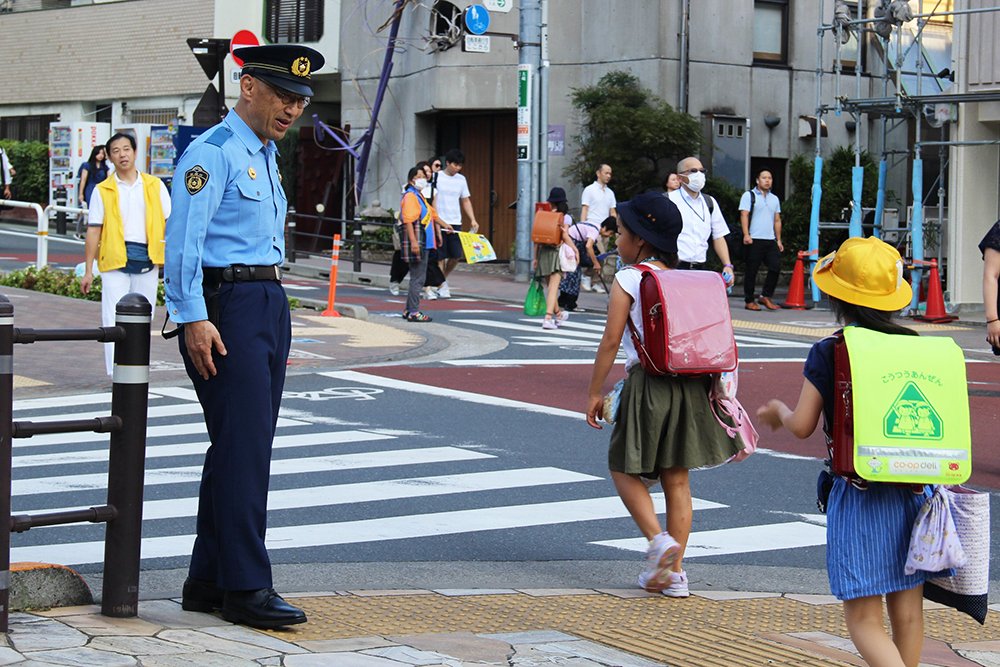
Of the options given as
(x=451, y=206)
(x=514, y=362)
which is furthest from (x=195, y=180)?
(x=451, y=206)

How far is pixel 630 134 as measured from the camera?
77.1ft

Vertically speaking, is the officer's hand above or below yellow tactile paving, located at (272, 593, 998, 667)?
above

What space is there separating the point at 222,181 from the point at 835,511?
2.37 meters

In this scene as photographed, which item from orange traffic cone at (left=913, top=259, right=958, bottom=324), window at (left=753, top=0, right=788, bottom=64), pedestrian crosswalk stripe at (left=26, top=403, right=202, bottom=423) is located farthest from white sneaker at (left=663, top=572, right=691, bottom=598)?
window at (left=753, top=0, right=788, bottom=64)

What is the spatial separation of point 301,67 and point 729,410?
231 cm

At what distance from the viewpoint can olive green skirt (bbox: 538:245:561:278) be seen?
1648cm

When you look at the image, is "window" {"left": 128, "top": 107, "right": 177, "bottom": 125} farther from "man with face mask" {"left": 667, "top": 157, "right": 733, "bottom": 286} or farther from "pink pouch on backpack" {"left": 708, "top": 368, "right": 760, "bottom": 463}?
"pink pouch on backpack" {"left": 708, "top": 368, "right": 760, "bottom": 463}

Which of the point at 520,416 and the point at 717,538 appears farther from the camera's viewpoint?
the point at 520,416

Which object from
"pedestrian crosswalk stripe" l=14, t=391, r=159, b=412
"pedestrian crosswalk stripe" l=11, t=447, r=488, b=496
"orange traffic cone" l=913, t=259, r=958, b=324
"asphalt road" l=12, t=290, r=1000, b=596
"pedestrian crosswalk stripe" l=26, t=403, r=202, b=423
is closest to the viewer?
"asphalt road" l=12, t=290, r=1000, b=596

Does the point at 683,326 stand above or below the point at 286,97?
below

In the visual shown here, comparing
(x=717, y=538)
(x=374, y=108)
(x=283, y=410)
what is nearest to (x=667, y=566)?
(x=717, y=538)

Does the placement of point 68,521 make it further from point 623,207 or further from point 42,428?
point 623,207

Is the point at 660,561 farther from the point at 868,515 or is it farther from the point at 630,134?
the point at 630,134

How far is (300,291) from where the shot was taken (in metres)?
21.5
